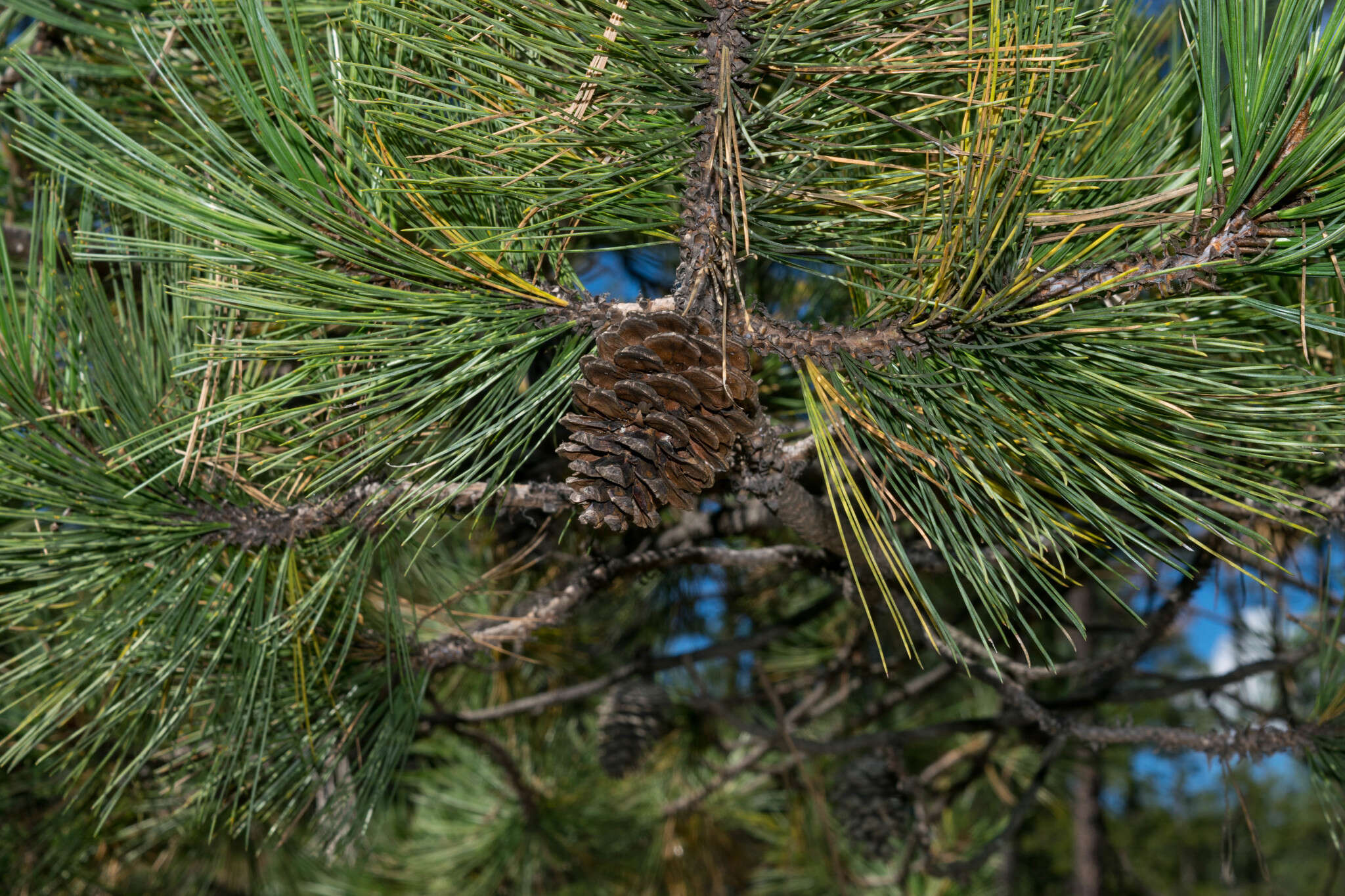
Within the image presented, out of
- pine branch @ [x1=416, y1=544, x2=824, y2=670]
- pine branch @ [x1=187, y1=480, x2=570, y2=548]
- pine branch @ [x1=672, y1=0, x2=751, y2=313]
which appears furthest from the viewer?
pine branch @ [x1=416, y1=544, x2=824, y2=670]

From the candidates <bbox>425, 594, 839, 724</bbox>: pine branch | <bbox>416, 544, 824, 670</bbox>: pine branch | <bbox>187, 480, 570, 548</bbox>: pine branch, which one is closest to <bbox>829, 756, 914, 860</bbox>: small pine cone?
<bbox>425, 594, 839, 724</bbox>: pine branch

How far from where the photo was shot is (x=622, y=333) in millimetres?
487

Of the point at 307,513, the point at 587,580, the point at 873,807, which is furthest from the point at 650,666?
the point at 307,513

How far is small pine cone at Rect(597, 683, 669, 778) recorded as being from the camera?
1.23 metres

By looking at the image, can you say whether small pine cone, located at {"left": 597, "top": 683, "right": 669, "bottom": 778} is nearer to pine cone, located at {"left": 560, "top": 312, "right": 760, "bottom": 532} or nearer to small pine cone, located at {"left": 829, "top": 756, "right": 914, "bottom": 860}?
small pine cone, located at {"left": 829, "top": 756, "right": 914, "bottom": 860}

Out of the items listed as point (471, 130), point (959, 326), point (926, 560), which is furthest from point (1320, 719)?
point (471, 130)

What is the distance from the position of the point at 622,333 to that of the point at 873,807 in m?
0.96

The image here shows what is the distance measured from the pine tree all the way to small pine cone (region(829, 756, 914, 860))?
0.99 feet

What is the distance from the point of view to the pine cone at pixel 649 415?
19.0 inches

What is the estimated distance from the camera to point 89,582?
0.67 meters

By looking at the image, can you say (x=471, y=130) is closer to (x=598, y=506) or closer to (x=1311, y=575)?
(x=598, y=506)

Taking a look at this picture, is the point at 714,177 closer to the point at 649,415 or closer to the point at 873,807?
Result: the point at 649,415

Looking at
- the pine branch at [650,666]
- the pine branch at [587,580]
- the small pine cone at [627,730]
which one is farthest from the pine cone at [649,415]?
the small pine cone at [627,730]

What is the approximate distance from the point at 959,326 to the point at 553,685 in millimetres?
1325
